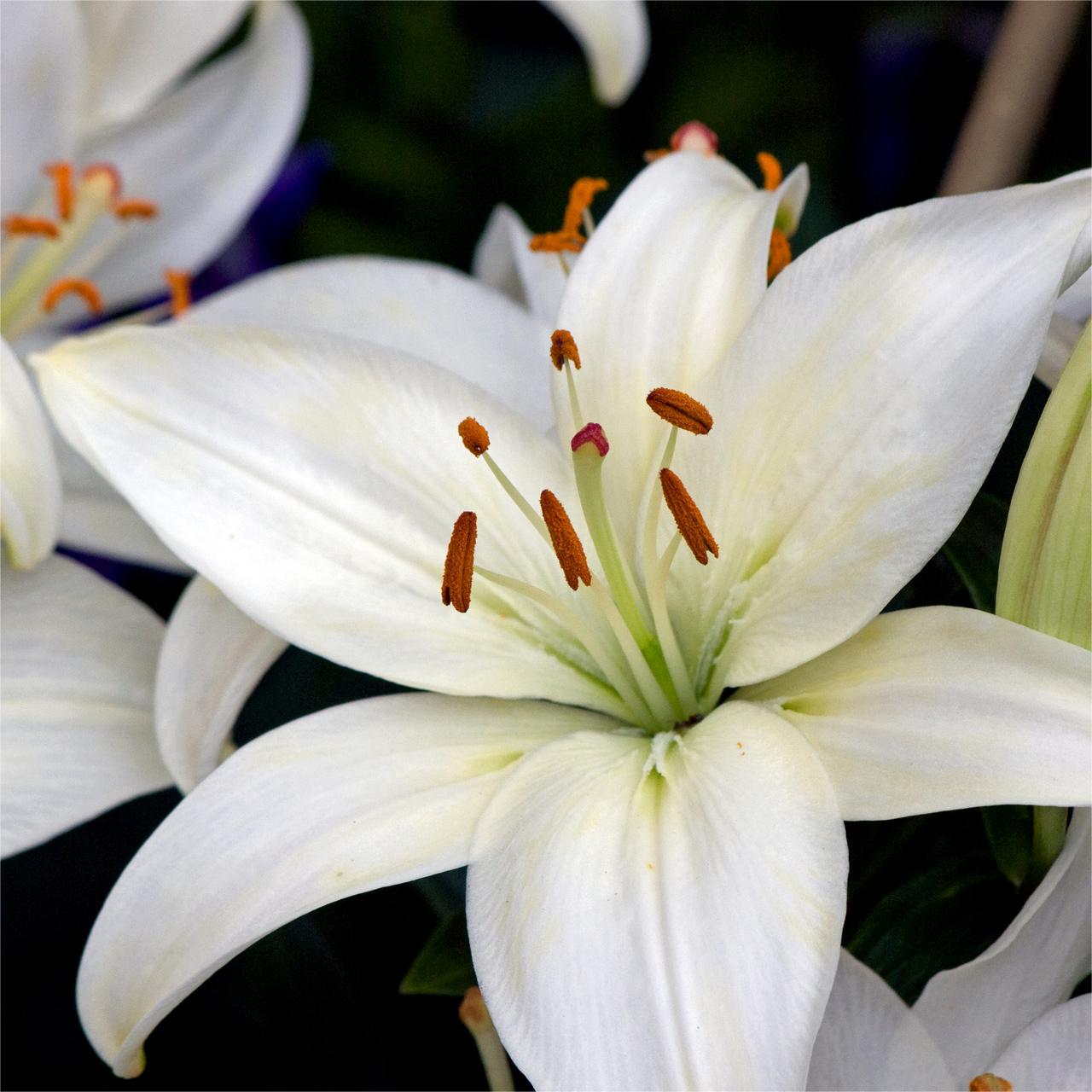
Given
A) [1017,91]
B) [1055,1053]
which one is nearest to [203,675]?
[1055,1053]

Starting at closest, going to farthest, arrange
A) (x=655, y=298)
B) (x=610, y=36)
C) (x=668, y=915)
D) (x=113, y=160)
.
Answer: (x=668, y=915), (x=655, y=298), (x=610, y=36), (x=113, y=160)

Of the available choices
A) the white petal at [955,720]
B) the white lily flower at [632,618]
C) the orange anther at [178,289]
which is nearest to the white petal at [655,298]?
the white lily flower at [632,618]

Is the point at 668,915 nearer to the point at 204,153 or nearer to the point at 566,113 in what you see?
A: the point at 204,153

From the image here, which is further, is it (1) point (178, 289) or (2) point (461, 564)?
(1) point (178, 289)

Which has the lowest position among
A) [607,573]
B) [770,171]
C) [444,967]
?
[444,967]

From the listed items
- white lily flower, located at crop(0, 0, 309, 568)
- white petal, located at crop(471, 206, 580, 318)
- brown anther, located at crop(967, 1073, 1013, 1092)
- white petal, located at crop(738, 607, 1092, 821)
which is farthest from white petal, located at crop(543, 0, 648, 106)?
brown anther, located at crop(967, 1073, 1013, 1092)

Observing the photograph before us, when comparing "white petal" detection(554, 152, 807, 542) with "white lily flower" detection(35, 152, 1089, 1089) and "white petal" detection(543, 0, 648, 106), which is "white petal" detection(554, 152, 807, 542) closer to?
"white lily flower" detection(35, 152, 1089, 1089)
